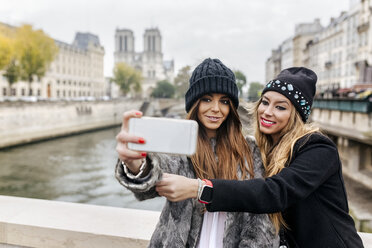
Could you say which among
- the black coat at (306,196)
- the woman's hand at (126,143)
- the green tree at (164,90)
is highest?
the green tree at (164,90)

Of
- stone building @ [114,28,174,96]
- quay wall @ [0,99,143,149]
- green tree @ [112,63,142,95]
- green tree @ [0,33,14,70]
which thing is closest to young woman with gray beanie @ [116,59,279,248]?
quay wall @ [0,99,143,149]

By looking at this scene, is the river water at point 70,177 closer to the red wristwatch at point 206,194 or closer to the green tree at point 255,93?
the green tree at point 255,93

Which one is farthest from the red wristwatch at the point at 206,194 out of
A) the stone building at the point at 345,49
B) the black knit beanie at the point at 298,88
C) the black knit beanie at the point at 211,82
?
the stone building at the point at 345,49

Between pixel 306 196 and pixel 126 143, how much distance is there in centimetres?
69

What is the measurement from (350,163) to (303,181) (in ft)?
47.6

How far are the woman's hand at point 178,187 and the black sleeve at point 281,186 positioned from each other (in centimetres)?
7

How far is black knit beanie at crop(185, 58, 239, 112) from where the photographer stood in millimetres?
1455

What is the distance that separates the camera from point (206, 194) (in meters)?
1.13

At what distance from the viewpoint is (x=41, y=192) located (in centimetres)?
1333

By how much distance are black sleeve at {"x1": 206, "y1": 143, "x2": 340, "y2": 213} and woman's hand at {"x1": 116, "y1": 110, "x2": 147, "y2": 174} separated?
282 millimetres

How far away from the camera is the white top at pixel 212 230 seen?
1406 millimetres

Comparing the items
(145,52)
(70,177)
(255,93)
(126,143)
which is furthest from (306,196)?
(145,52)

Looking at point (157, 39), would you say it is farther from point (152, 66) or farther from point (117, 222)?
point (117, 222)

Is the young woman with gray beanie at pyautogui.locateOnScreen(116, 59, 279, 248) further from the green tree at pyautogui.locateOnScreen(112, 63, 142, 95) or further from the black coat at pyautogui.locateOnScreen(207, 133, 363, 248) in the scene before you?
the green tree at pyautogui.locateOnScreen(112, 63, 142, 95)
